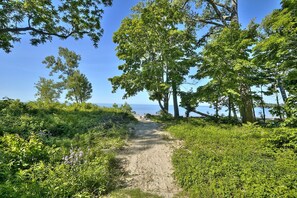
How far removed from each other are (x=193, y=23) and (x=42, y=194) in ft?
41.6

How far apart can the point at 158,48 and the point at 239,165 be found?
311 inches

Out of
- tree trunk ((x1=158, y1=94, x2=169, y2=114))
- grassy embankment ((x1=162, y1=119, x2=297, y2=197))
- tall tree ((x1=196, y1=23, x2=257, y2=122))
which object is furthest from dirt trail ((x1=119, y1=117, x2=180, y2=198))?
tree trunk ((x1=158, y1=94, x2=169, y2=114))

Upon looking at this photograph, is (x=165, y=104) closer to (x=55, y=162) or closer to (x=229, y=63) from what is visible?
(x=229, y=63)

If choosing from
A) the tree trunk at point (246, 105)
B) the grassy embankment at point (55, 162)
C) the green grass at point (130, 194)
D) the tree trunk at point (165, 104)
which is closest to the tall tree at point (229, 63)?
the tree trunk at point (246, 105)

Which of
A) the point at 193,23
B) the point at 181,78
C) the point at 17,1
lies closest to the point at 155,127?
the point at 181,78

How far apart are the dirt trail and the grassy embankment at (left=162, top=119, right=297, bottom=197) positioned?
29 centimetres

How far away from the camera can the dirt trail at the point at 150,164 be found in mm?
4363

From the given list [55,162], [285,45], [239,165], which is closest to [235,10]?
[285,45]

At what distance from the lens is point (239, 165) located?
460cm

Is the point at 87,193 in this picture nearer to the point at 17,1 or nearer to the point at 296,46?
the point at 296,46

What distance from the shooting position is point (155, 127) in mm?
9109

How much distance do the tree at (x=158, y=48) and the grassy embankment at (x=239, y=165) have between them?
15.8ft

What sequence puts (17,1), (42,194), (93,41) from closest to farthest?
(42,194) < (17,1) < (93,41)

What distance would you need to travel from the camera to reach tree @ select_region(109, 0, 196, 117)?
10.8 metres
